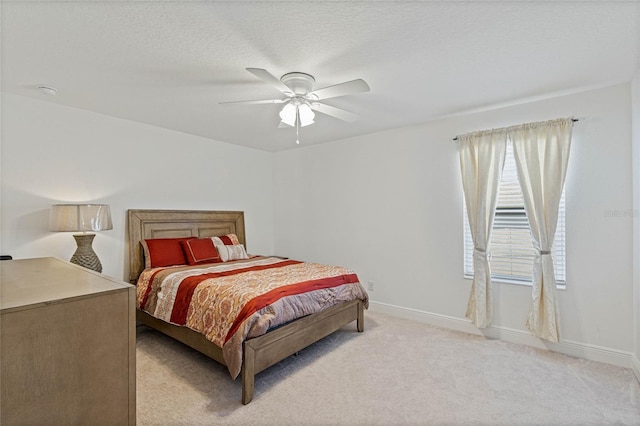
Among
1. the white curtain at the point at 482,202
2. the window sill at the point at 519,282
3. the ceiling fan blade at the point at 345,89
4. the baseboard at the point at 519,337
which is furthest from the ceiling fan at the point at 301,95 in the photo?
the baseboard at the point at 519,337

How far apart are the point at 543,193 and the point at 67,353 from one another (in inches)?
142

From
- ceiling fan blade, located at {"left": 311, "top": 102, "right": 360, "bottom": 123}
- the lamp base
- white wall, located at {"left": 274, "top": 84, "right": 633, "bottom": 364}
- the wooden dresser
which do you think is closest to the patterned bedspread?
the lamp base

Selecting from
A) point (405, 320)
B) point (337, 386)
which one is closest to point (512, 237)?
point (405, 320)

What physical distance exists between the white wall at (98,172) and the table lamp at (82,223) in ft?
0.99

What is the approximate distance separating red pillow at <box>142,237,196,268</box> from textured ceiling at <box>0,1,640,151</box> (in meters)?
1.57

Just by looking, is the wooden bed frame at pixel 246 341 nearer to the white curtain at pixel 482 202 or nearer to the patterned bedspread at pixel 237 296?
the patterned bedspread at pixel 237 296

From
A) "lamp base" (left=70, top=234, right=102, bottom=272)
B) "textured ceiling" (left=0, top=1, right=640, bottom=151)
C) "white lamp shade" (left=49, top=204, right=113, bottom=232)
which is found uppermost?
"textured ceiling" (left=0, top=1, right=640, bottom=151)

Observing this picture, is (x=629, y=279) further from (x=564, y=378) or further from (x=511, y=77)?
(x=511, y=77)

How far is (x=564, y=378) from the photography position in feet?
8.05

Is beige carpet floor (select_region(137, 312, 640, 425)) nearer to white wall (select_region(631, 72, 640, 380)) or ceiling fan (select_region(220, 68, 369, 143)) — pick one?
white wall (select_region(631, 72, 640, 380))

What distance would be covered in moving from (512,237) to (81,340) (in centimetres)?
362

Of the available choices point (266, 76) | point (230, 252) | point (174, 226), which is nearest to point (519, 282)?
point (266, 76)

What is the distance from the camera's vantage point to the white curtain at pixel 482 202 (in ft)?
10.5

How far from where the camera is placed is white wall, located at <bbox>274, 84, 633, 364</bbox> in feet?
8.88
